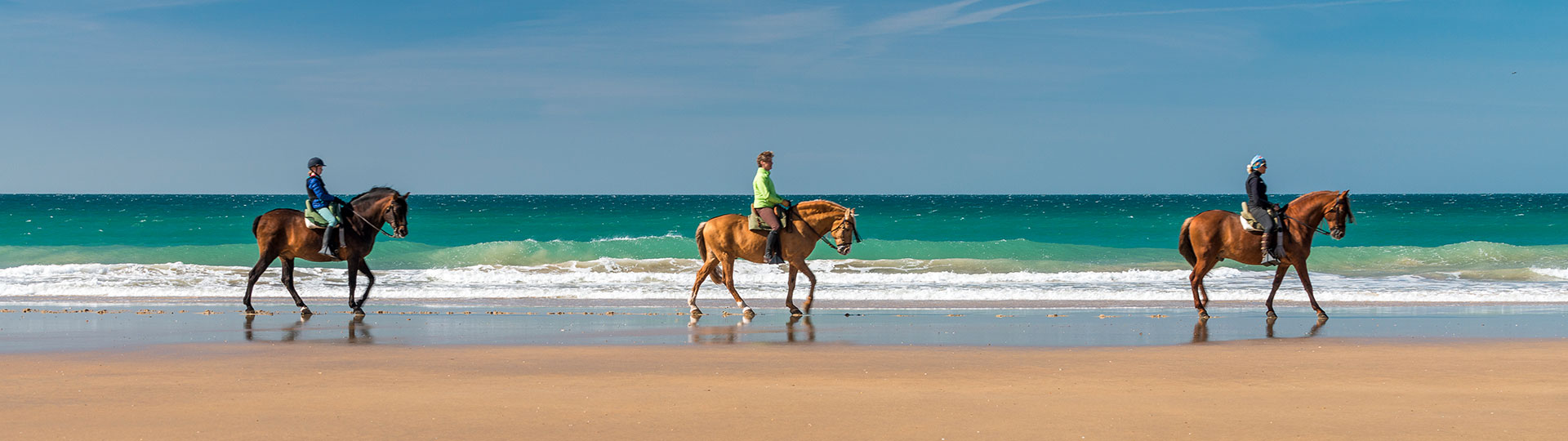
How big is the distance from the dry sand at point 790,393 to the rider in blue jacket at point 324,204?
4.69 meters

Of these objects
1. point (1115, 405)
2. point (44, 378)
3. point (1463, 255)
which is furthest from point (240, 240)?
point (1115, 405)

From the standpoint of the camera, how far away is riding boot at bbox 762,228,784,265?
14.4 metres

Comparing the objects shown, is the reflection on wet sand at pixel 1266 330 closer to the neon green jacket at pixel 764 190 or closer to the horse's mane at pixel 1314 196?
the horse's mane at pixel 1314 196

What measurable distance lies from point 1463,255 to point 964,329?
25.1 m

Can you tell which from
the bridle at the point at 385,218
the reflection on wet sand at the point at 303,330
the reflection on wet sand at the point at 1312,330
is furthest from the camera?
the bridle at the point at 385,218

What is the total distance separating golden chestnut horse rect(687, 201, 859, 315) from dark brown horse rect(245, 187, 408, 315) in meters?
3.55

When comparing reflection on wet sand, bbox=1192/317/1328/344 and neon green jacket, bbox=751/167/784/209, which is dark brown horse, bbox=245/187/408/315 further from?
reflection on wet sand, bbox=1192/317/1328/344

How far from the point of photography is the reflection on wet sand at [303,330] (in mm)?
11461

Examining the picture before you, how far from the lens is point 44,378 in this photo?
826cm

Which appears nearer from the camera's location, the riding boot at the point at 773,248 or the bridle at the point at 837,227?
the bridle at the point at 837,227

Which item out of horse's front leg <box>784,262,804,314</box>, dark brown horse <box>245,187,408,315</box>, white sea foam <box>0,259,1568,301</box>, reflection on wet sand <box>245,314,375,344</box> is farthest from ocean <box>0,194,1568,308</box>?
reflection on wet sand <box>245,314,375,344</box>

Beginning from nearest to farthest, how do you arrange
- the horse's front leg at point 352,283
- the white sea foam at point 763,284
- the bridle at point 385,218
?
1. the horse's front leg at point 352,283
2. the bridle at point 385,218
3. the white sea foam at point 763,284

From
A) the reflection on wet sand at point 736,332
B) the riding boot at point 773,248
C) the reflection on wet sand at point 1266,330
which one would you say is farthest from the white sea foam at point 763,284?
the reflection on wet sand at point 736,332

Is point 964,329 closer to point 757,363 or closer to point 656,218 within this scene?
point 757,363
